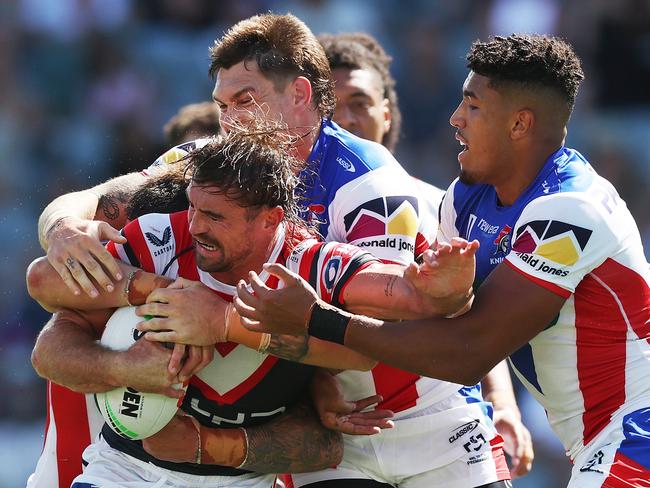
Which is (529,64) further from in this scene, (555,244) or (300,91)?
(300,91)

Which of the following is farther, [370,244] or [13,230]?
[13,230]

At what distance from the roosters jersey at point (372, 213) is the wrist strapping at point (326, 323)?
56 cm

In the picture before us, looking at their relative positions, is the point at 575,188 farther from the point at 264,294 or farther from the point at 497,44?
the point at 264,294

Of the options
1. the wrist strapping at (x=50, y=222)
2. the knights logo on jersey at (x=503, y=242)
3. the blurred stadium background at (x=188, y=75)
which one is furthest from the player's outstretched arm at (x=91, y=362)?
the blurred stadium background at (x=188, y=75)

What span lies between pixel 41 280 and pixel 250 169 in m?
0.97

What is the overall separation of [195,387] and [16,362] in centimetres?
612

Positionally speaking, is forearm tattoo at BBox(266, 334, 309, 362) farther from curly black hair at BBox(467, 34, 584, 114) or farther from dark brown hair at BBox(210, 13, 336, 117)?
dark brown hair at BBox(210, 13, 336, 117)

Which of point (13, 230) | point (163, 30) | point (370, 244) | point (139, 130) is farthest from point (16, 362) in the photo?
point (370, 244)

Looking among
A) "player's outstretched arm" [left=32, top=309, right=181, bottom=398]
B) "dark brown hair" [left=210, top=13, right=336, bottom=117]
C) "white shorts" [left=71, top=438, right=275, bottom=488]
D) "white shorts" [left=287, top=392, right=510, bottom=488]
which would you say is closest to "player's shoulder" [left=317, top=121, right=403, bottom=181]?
"dark brown hair" [left=210, top=13, right=336, bottom=117]

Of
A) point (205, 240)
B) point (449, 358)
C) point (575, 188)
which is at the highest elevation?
point (575, 188)

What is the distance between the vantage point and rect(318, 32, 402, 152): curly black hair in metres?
7.35

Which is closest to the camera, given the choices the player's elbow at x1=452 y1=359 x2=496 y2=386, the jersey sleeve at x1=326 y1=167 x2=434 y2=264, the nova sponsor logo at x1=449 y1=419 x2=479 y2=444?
the player's elbow at x1=452 y1=359 x2=496 y2=386

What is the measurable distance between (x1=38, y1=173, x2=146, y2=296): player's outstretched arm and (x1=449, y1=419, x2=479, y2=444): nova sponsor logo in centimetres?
177

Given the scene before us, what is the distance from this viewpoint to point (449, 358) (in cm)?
447
